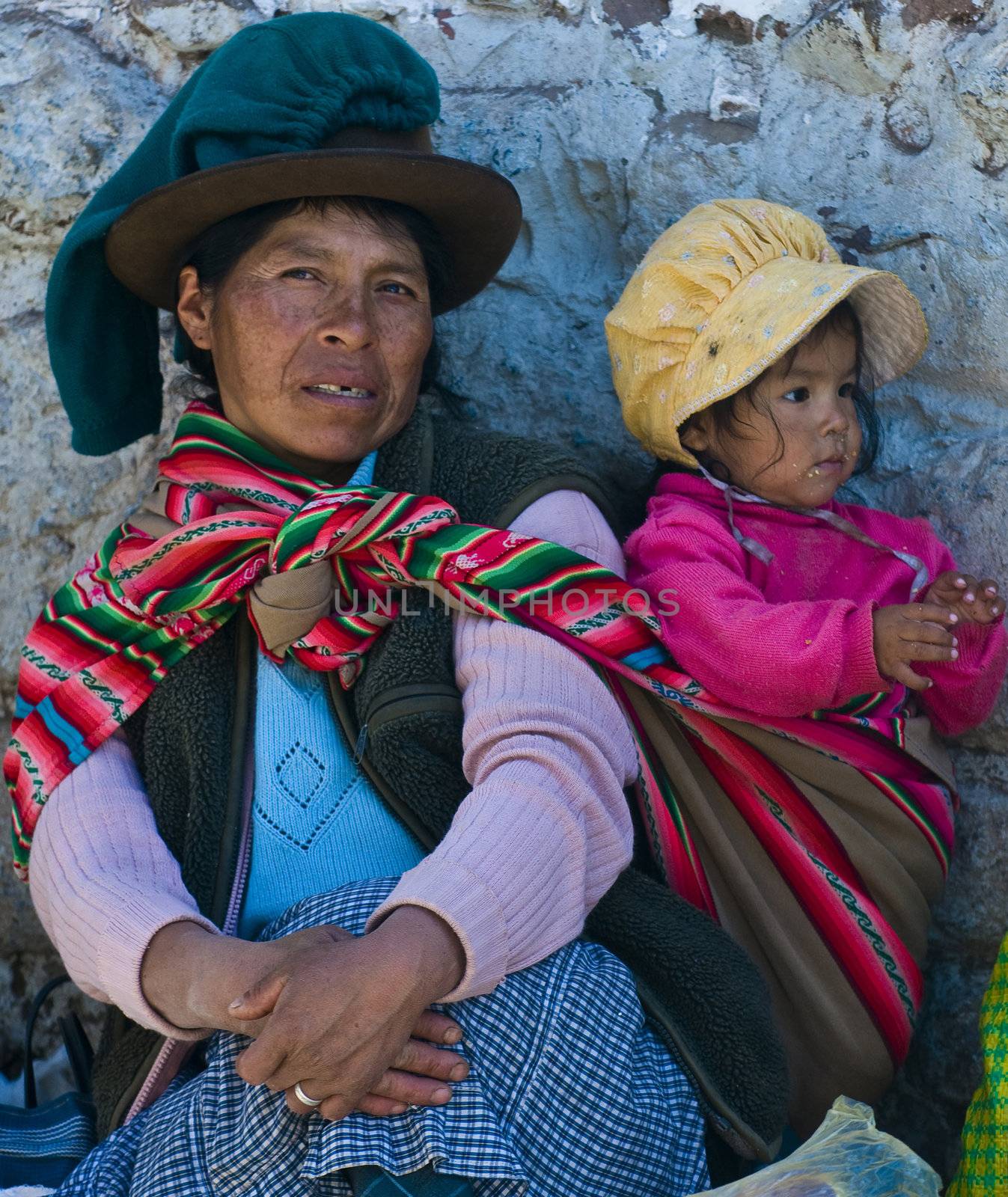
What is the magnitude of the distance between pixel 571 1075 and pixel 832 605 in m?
0.69

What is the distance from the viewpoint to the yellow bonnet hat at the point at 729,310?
6.46 ft

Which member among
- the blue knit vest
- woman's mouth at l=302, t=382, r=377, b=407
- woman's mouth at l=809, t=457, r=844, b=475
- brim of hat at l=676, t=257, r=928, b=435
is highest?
brim of hat at l=676, t=257, r=928, b=435

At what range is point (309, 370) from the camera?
6.56ft

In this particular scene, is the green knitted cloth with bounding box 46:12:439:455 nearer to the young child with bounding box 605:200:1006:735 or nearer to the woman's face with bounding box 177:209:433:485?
the woman's face with bounding box 177:209:433:485

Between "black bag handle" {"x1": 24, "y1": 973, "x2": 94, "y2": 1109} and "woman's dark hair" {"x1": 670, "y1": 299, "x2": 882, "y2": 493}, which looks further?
"black bag handle" {"x1": 24, "y1": 973, "x2": 94, "y2": 1109}

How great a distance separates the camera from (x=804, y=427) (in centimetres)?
203

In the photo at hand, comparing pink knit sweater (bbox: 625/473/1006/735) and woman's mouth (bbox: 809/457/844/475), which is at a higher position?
woman's mouth (bbox: 809/457/844/475)

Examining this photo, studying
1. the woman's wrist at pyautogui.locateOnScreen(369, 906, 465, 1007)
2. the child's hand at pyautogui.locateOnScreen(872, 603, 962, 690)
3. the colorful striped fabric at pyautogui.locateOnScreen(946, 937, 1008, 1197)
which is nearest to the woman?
the woman's wrist at pyautogui.locateOnScreen(369, 906, 465, 1007)

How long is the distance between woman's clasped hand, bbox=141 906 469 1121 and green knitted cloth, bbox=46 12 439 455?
1.02 metres

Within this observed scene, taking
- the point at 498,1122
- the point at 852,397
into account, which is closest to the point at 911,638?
the point at 852,397

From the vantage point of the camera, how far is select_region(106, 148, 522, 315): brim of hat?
1.96 m

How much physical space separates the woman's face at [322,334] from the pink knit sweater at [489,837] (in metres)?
0.30

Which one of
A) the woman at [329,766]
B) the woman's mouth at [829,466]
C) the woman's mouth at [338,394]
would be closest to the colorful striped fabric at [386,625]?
the woman at [329,766]

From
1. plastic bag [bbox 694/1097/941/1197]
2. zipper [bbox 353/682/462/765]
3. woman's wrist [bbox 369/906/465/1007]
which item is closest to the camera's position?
plastic bag [bbox 694/1097/941/1197]
